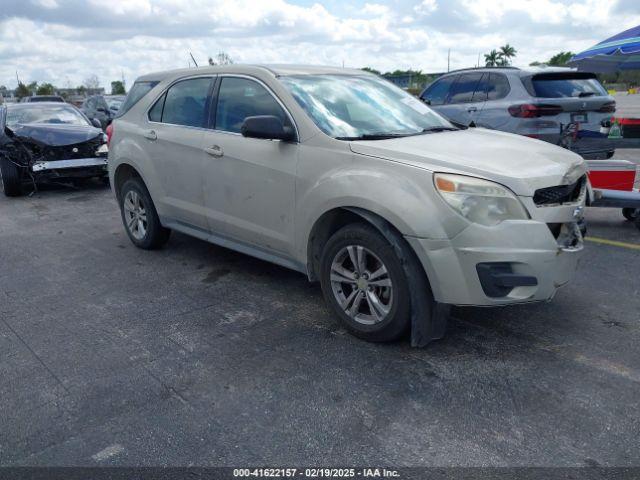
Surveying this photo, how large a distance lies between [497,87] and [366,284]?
657 cm

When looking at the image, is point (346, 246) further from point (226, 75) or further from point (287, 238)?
point (226, 75)

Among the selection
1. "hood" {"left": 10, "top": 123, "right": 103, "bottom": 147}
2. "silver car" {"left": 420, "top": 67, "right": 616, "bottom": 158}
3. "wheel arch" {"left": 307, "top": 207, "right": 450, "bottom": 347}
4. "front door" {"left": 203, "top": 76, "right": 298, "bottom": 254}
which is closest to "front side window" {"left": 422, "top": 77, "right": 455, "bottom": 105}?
"silver car" {"left": 420, "top": 67, "right": 616, "bottom": 158}

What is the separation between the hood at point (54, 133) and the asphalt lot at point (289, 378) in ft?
16.5

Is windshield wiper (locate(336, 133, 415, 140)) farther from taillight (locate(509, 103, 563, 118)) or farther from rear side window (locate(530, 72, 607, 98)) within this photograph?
rear side window (locate(530, 72, 607, 98))

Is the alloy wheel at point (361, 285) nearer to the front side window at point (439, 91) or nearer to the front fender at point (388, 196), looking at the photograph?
the front fender at point (388, 196)

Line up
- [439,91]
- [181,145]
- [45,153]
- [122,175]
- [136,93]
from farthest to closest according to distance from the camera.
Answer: [439,91] < [45,153] < [122,175] < [136,93] < [181,145]

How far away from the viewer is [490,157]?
11.7 feet

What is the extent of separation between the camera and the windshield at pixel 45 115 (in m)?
10.3

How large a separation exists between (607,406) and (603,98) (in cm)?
695

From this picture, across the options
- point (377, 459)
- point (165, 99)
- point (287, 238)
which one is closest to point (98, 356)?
point (287, 238)

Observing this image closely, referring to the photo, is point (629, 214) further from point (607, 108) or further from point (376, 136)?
point (376, 136)

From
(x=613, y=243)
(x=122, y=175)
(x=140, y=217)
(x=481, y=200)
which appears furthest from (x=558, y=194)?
(x=122, y=175)

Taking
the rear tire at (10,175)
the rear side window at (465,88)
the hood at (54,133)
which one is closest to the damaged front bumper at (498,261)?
the rear side window at (465,88)

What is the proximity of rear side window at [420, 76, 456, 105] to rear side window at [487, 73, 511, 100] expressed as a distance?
3.77ft
